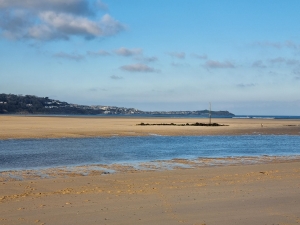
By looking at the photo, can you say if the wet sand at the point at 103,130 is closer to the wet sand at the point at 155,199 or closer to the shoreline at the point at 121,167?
the shoreline at the point at 121,167

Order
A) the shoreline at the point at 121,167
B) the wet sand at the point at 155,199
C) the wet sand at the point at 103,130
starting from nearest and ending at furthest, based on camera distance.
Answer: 1. the wet sand at the point at 155,199
2. the shoreline at the point at 121,167
3. the wet sand at the point at 103,130

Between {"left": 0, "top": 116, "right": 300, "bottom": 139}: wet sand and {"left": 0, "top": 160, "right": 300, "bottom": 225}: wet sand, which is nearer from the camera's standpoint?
{"left": 0, "top": 160, "right": 300, "bottom": 225}: wet sand

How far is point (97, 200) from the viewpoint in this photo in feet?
32.1

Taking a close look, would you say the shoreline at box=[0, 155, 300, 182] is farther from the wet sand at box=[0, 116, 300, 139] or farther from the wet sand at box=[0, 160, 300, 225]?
the wet sand at box=[0, 116, 300, 139]

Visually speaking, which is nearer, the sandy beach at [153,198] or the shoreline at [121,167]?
the sandy beach at [153,198]

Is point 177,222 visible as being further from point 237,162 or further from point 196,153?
point 196,153

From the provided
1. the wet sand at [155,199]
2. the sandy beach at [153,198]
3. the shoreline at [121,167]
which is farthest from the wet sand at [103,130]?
the wet sand at [155,199]

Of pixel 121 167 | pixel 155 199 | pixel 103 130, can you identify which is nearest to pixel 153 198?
pixel 155 199

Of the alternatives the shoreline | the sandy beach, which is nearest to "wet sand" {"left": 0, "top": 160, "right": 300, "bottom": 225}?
the sandy beach

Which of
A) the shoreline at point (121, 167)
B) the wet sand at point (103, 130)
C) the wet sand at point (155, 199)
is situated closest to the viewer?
the wet sand at point (155, 199)

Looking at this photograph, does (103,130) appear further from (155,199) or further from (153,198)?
(155,199)

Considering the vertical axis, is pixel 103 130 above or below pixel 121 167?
above

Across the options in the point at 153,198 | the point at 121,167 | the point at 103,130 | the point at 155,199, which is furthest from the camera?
the point at 103,130

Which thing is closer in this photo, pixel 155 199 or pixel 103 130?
pixel 155 199
